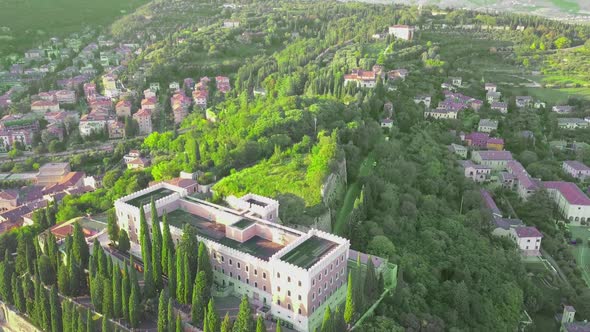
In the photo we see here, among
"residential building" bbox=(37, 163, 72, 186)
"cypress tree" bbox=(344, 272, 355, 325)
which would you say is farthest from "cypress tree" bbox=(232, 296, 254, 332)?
"residential building" bbox=(37, 163, 72, 186)

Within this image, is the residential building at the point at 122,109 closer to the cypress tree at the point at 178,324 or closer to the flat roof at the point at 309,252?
the flat roof at the point at 309,252

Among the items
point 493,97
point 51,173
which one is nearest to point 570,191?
point 493,97

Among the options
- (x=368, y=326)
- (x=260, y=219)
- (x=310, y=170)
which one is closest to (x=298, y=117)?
(x=310, y=170)

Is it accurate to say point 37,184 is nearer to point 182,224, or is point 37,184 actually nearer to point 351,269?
point 182,224

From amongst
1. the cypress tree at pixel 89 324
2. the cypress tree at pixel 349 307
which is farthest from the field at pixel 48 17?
the cypress tree at pixel 349 307

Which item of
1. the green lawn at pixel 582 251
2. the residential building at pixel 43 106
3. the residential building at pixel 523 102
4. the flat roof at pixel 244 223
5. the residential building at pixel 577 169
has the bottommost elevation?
the green lawn at pixel 582 251

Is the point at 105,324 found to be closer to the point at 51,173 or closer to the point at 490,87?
the point at 51,173

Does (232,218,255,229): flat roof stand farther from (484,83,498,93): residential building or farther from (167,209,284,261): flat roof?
(484,83,498,93): residential building
